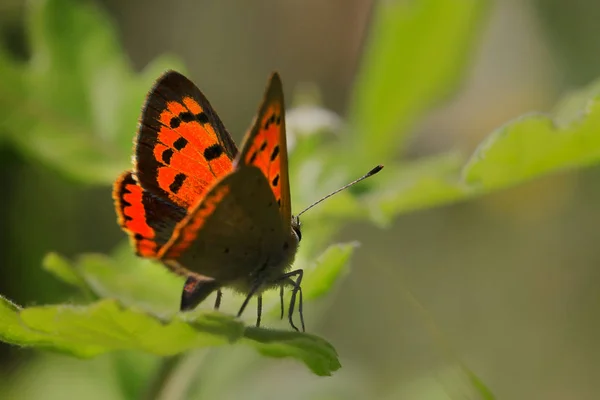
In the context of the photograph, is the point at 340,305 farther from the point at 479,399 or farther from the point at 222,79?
the point at 479,399

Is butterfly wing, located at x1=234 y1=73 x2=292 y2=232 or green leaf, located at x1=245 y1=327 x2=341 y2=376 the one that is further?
butterfly wing, located at x1=234 y1=73 x2=292 y2=232

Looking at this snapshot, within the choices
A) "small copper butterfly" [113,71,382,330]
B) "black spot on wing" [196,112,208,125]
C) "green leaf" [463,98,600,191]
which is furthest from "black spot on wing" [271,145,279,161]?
"green leaf" [463,98,600,191]

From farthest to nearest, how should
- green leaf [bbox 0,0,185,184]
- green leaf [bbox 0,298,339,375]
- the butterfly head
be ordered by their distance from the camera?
green leaf [bbox 0,0,185,184] < the butterfly head < green leaf [bbox 0,298,339,375]

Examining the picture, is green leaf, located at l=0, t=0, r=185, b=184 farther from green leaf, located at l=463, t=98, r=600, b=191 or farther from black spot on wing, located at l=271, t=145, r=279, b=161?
green leaf, located at l=463, t=98, r=600, b=191

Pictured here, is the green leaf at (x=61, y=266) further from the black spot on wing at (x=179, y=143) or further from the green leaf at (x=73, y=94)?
the green leaf at (x=73, y=94)

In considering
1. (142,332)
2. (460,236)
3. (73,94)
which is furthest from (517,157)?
(460,236)

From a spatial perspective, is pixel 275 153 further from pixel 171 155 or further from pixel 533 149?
pixel 533 149

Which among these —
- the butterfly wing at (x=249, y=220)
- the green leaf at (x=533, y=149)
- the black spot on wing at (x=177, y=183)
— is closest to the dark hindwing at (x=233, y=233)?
the butterfly wing at (x=249, y=220)
